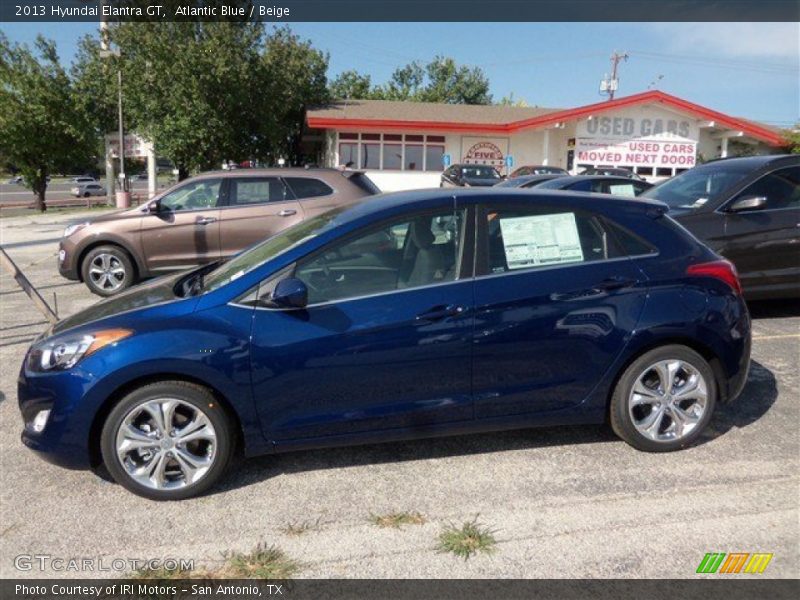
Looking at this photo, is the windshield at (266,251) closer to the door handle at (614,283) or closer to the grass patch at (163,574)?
the grass patch at (163,574)

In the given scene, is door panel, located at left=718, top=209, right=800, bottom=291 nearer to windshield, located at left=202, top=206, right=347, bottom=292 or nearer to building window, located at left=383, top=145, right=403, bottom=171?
windshield, located at left=202, top=206, right=347, bottom=292

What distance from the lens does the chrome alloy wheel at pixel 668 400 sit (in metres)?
3.85

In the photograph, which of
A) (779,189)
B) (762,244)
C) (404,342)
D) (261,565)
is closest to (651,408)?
(404,342)

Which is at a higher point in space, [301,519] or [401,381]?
[401,381]

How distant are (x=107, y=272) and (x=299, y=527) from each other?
650 cm

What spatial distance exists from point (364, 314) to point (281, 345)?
46 centimetres

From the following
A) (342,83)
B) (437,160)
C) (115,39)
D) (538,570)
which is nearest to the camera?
(538,570)

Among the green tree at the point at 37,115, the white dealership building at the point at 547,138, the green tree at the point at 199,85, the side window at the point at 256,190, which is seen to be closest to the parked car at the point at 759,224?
the side window at the point at 256,190

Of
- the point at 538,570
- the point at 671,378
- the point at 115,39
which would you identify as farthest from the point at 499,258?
the point at 115,39

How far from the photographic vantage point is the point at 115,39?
2286cm

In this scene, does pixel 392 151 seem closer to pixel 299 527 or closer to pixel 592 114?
pixel 592 114

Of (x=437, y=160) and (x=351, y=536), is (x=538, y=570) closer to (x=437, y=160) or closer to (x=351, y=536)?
(x=351, y=536)

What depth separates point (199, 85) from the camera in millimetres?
22844
